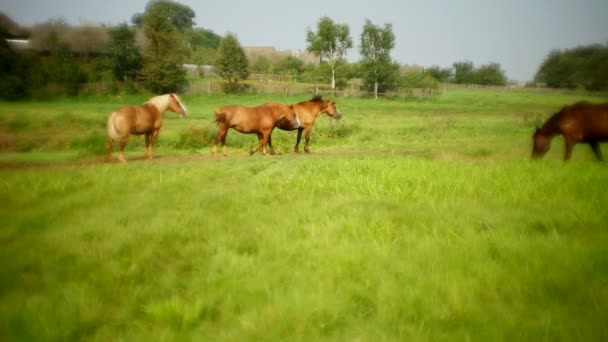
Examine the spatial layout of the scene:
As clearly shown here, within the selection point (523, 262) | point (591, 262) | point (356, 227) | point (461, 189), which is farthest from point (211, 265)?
point (461, 189)

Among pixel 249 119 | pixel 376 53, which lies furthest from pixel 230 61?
pixel 249 119

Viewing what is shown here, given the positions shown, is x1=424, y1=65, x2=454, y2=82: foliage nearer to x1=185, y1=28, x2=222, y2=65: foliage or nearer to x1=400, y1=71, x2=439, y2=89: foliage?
x1=400, y1=71, x2=439, y2=89: foliage

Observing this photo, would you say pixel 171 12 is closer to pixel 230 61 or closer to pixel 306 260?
pixel 230 61

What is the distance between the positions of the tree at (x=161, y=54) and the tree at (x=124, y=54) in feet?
2.67

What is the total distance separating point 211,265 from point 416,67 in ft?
174

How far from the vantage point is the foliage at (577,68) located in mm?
5805

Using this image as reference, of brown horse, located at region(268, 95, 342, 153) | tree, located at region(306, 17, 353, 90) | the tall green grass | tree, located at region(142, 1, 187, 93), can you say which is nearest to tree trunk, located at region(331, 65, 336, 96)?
tree, located at region(306, 17, 353, 90)

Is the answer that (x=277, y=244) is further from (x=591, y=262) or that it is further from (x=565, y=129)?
(x=565, y=129)

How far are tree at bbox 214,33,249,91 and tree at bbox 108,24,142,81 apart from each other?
8390mm

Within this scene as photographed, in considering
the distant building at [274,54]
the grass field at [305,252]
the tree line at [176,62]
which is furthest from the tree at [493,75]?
the distant building at [274,54]

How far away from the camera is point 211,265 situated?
3871 mm

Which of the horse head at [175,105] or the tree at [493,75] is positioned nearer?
the tree at [493,75]

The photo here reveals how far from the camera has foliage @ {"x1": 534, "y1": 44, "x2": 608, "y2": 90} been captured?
19.0 feet

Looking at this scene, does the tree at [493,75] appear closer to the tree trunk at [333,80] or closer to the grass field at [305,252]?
the grass field at [305,252]
